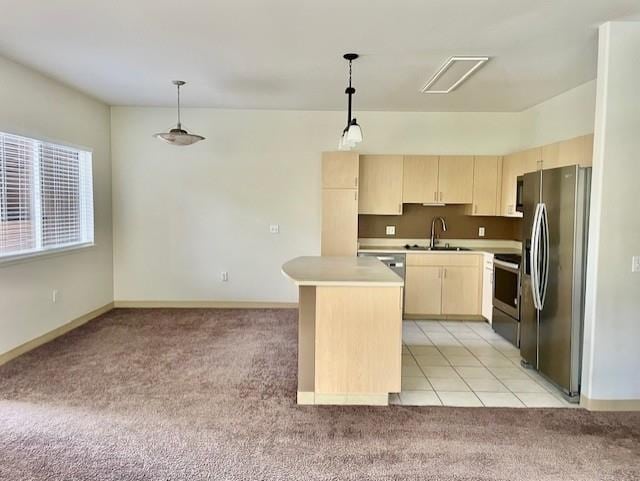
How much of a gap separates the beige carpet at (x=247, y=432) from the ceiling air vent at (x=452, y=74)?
281 centimetres

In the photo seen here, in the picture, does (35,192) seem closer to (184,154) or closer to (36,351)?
(36,351)

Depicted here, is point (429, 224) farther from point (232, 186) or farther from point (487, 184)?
point (232, 186)

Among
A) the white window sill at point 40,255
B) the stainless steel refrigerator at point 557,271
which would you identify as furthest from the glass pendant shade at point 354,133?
the white window sill at point 40,255

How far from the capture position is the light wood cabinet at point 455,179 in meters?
5.47

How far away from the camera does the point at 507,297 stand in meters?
4.59

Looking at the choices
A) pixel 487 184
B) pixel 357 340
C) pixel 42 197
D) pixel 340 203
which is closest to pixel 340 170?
pixel 340 203

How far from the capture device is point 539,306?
11.5ft

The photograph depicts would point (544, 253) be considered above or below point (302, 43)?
below

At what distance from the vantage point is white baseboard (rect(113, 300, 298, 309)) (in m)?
5.83

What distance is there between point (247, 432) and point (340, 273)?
1.29 metres

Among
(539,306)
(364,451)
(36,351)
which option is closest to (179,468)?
(364,451)

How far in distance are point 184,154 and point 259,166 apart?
3.36ft

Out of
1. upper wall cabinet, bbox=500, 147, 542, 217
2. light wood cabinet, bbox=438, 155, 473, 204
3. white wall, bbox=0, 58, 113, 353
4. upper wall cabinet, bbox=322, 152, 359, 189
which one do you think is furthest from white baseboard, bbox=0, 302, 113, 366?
upper wall cabinet, bbox=500, 147, 542, 217

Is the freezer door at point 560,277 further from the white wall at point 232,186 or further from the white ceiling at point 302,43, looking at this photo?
the white wall at point 232,186
